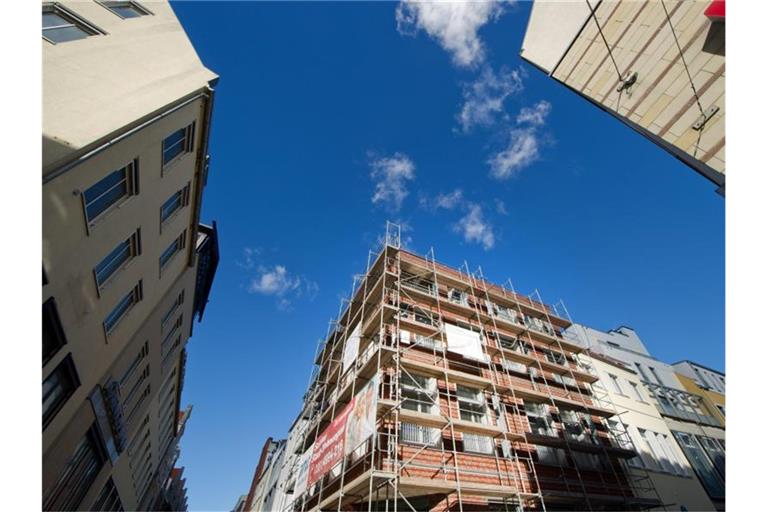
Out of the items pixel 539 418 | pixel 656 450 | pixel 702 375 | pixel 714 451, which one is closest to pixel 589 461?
pixel 539 418

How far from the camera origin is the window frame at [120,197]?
8.62m

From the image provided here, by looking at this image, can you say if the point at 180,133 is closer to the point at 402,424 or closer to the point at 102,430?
the point at 102,430

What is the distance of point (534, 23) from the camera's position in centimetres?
816

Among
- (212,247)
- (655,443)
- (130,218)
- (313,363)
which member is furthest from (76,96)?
(655,443)

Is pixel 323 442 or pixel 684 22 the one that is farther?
pixel 323 442

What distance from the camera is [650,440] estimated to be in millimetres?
16953

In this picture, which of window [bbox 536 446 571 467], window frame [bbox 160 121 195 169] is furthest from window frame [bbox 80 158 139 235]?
window [bbox 536 446 571 467]

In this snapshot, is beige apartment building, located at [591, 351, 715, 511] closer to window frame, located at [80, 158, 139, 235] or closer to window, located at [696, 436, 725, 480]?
window, located at [696, 436, 725, 480]

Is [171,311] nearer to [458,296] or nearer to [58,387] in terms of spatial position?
[58,387]

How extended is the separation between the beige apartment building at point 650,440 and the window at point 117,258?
22.9 metres

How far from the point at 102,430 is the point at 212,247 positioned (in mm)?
14417

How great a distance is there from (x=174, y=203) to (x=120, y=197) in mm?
4138

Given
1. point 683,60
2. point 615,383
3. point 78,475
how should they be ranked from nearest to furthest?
1. point 683,60
2. point 78,475
3. point 615,383

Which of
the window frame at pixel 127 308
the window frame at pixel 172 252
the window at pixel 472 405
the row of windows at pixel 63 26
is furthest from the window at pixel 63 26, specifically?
the window at pixel 472 405
